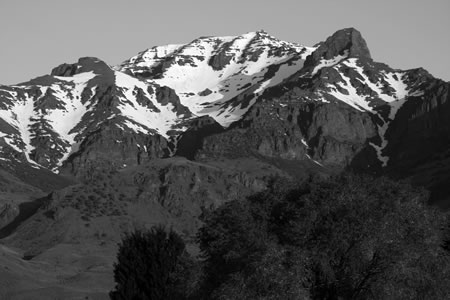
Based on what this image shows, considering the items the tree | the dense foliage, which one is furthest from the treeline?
the tree

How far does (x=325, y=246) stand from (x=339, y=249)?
1.10 meters

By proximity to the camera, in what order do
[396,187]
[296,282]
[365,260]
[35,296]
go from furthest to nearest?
[35,296]
[396,187]
[365,260]
[296,282]

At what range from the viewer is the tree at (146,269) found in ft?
289

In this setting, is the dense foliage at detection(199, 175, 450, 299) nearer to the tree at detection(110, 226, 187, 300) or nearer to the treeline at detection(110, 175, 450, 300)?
the treeline at detection(110, 175, 450, 300)

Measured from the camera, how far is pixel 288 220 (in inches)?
2906

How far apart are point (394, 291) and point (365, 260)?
14.1 feet

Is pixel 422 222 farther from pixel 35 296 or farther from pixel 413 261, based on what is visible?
pixel 35 296

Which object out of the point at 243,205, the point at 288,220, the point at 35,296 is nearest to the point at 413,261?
the point at 288,220

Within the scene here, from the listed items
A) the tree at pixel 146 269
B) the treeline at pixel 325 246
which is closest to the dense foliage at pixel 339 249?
the treeline at pixel 325 246

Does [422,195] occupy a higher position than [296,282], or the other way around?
[422,195]

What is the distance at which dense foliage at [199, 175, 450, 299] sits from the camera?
6141 centimetres

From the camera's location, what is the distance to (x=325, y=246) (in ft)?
218

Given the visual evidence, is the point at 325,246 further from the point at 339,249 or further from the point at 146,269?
the point at 146,269

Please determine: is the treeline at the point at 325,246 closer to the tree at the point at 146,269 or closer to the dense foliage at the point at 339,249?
the dense foliage at the point at 339,249
